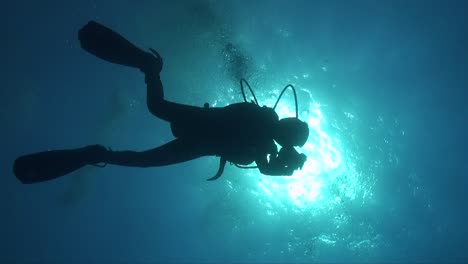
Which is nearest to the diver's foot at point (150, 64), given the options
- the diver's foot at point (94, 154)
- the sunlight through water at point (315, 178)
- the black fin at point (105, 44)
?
the black fin at point (105, 44)

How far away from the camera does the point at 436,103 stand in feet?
50.1

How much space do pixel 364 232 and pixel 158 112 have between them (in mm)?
24224

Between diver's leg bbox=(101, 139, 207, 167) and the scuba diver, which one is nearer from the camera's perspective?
the scuba diver

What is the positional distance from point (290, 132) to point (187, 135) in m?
1.22

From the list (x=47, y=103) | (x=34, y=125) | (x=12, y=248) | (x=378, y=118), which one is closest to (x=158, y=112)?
(x=378, y=118)

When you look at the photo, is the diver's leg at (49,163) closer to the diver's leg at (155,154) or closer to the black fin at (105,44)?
the diver's leg at (155,154)

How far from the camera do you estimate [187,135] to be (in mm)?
4148

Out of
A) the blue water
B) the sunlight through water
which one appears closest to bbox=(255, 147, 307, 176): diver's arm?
the blue water

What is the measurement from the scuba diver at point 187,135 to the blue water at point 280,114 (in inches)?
421

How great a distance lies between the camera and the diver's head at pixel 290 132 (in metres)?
4.11

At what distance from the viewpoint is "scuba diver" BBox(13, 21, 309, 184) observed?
3.86 meters

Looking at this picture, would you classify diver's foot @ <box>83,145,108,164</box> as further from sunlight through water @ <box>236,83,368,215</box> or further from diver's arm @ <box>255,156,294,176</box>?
sunlight through water @ <box>236,83,368,215</box>

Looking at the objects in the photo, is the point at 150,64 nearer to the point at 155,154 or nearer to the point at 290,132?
the point at 155,154

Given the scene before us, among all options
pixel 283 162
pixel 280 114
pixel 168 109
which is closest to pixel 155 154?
pixel 168 109
